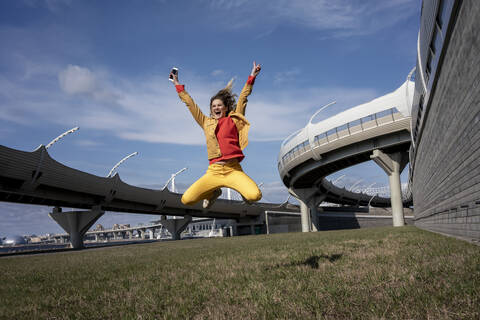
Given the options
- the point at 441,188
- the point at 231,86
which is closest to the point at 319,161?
the point at 441,188

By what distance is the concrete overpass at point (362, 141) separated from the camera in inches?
1667

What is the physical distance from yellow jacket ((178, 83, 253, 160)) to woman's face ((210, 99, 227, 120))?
0.45 ft

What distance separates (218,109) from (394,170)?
4612cm

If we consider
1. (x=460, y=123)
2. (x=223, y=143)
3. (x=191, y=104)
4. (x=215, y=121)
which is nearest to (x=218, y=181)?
(x=223, y=143)

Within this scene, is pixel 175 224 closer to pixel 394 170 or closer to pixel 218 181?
pixel 394 170

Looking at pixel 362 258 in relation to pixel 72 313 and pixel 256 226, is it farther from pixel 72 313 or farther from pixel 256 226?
pixel 256 226

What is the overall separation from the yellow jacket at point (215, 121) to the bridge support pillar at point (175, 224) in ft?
264

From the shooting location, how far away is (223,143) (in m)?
7.41

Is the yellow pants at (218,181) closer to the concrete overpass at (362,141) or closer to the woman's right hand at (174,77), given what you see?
the woman's right hand at (174,77)

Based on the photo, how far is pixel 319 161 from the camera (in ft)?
180

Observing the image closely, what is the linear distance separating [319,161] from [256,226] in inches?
2019

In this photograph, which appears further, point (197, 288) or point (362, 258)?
point (362, 258)

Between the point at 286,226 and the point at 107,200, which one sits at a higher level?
the point at 107,200

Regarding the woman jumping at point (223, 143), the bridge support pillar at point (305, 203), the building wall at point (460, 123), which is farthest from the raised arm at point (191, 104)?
the bridge support pillar at point (305, 203)
